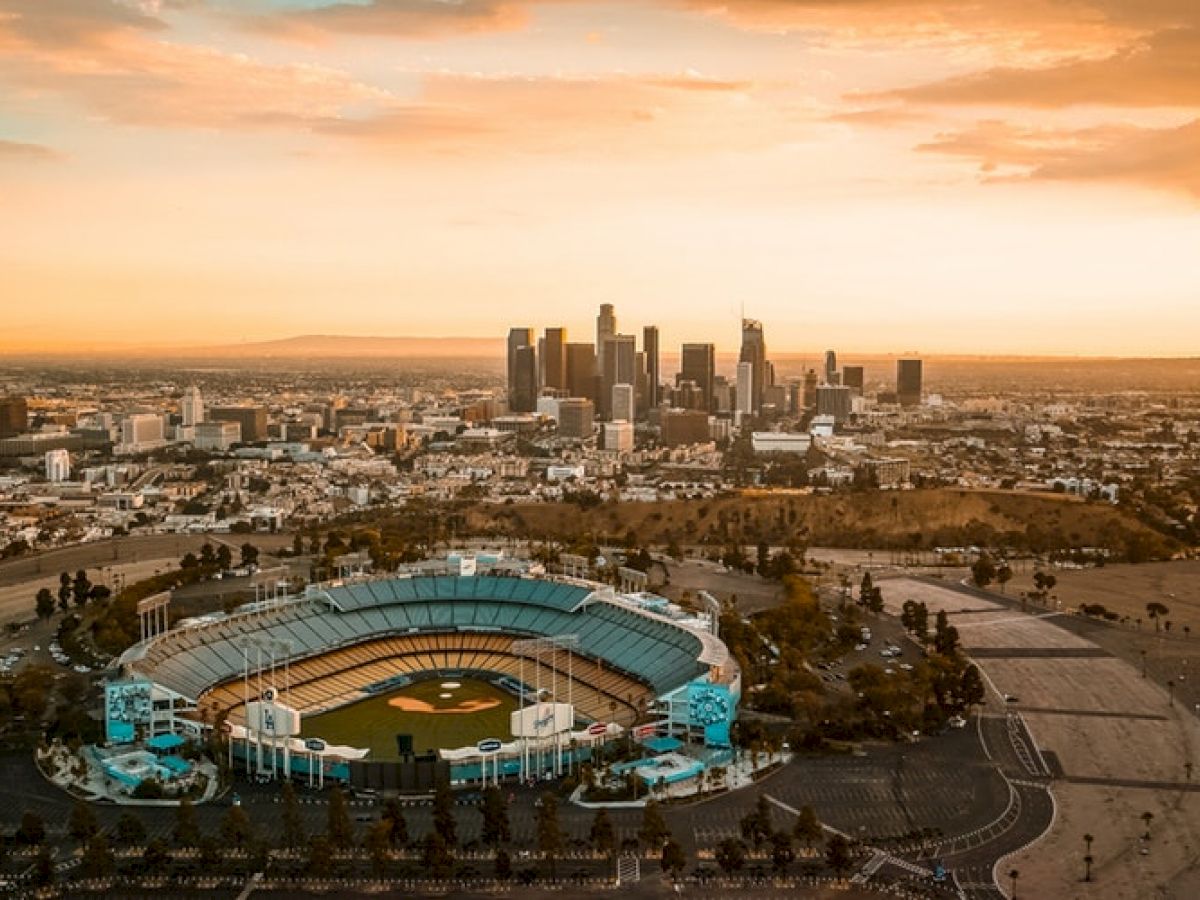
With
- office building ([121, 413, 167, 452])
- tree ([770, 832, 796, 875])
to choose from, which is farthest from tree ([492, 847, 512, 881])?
office building ([121, 413, 167, 452])

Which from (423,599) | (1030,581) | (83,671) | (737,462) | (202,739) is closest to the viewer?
(202,739)

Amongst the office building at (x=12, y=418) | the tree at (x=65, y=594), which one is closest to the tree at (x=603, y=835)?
the tree at (x=65, y=594)

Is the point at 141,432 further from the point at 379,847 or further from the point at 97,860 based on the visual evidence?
the point at 379,847

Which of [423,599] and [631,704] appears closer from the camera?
[631,704]

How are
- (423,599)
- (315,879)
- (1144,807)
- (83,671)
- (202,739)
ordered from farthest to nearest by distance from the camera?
(423,599), (83,671), (202,739), (1144,807), (315,879)

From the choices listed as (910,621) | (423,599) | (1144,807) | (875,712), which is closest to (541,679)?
(423,599)

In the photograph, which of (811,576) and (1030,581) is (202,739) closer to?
(811,576)

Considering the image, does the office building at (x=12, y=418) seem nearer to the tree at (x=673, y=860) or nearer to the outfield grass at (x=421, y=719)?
the outfield grass at (x=421, y=719)
